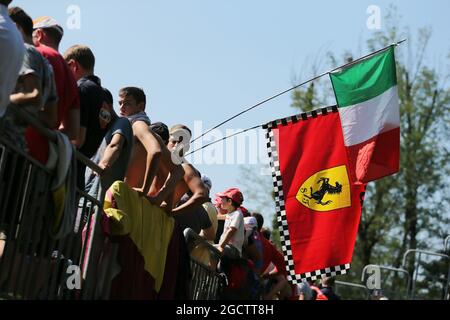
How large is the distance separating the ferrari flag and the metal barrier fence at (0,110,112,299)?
471 centimetres

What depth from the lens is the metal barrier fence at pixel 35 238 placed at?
634cm

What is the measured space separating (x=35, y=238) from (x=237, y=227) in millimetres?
4394

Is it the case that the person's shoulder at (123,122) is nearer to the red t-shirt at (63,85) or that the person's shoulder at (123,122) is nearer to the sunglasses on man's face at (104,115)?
the sunglasses on man's face at (104,115)

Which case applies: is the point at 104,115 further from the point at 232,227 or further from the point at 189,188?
the point at 232,227

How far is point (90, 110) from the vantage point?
7883mm

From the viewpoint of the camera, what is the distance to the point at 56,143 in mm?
6637

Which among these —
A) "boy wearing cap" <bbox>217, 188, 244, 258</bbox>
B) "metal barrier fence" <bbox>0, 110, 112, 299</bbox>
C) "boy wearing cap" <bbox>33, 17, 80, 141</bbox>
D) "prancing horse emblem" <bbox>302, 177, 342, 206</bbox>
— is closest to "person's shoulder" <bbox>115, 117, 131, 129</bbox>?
"metal barrier fence" <bbox>0, 110, 112, 299</bbox>

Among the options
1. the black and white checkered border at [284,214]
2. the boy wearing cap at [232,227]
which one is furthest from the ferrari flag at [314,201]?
the boy wearing cap at [232,227]

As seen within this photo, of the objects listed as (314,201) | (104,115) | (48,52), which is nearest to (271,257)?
(314,201)

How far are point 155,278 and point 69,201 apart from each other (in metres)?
1.71

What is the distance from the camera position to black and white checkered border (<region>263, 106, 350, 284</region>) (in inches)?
464

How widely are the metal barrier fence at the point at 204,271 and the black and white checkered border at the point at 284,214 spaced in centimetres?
130
